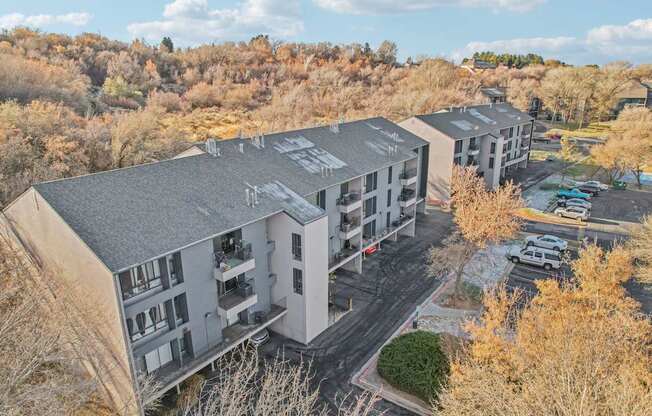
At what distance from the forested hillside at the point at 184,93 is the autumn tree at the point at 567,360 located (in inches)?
1353

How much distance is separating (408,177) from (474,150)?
18744mm

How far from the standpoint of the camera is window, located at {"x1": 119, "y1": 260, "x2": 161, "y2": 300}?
63.1 feet

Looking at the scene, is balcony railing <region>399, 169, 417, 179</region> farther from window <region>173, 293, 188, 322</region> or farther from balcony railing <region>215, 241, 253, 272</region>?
window <region>173, 293, 188, 322</region>

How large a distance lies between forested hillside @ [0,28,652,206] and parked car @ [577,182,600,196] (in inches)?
1574

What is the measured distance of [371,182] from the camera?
3722cm

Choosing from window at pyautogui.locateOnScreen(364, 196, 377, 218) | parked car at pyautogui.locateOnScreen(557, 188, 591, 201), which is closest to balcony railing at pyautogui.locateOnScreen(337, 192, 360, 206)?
window at pyautogui.locateOnScreen(364, 196, 377, 218)

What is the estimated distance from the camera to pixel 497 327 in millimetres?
19188

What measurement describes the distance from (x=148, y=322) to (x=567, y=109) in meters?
125

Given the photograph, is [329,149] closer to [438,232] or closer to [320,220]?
[320,220]

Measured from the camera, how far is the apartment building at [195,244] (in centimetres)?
1906

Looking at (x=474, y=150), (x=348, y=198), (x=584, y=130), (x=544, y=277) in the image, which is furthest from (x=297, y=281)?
(x=584, y=130)

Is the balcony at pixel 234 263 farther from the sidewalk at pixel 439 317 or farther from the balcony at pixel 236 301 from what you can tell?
the sidewalk at pixel 439 317

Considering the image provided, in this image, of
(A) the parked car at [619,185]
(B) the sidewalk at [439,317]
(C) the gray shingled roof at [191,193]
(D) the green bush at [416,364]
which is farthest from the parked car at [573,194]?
(D) the green bush at [416,364]

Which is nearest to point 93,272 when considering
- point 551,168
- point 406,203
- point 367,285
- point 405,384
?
point 405,384
